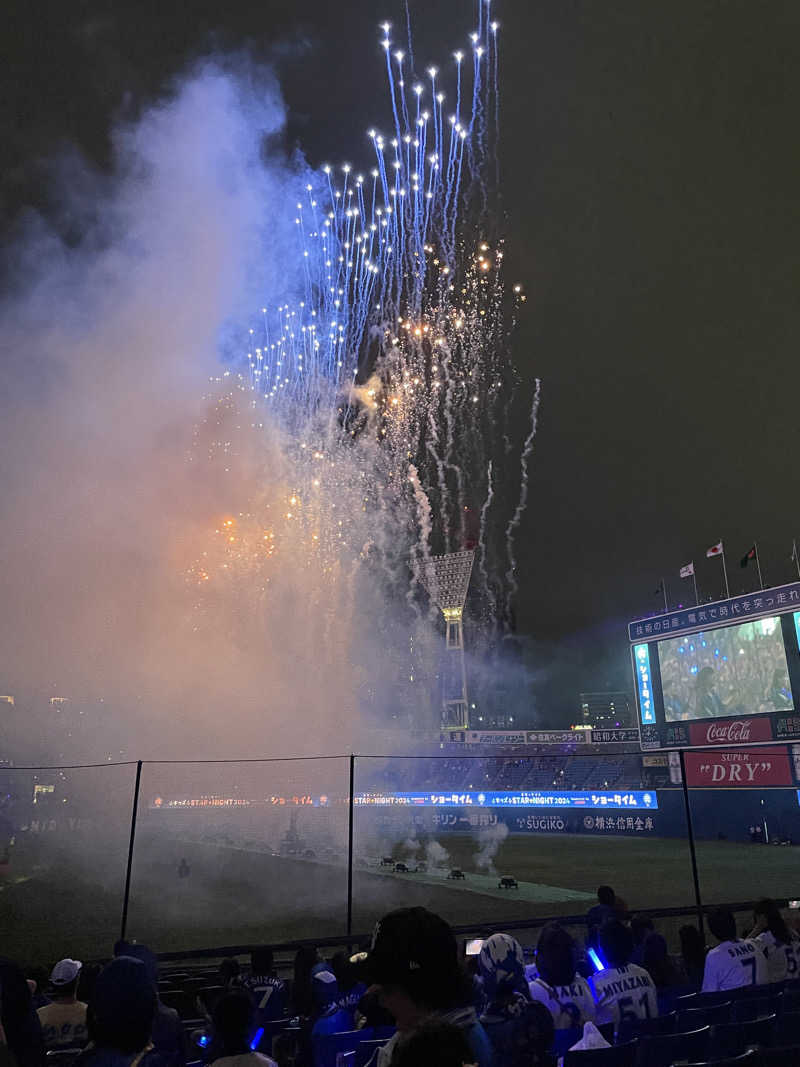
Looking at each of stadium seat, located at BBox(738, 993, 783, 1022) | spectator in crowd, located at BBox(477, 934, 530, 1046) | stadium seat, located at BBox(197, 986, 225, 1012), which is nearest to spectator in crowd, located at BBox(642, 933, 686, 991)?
stadium seat, located at BBox(738, 993, 783, 1022)

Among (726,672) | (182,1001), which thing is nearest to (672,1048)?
(182,1001)

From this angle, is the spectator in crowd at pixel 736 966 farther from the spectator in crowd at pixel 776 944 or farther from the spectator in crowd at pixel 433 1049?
the spectator in crowd at pixel 433 1049

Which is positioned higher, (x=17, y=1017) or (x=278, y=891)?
(x=17, y=1017)

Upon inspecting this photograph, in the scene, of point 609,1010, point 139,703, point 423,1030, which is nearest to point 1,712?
point 139,703

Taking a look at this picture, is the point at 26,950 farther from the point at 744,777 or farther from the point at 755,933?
the point at 744,777

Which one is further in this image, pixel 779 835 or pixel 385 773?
pixel 385 773

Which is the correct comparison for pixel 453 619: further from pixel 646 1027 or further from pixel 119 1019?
pixel 119 1019

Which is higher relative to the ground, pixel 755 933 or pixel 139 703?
pixel 139 703
